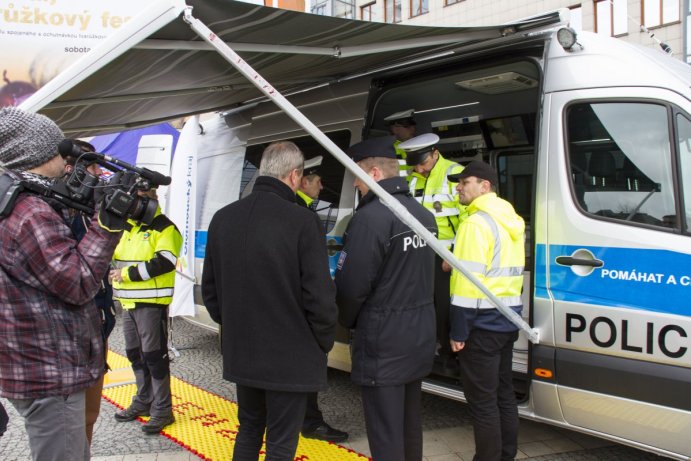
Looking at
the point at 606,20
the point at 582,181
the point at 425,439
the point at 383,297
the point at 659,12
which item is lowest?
the point at 425,439

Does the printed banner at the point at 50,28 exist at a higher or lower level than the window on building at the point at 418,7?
lower

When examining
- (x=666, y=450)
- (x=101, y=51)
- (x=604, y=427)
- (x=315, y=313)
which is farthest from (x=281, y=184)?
(x=666, y=450)

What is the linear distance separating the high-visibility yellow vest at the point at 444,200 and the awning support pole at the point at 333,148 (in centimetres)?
104

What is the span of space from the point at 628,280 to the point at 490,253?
68cm

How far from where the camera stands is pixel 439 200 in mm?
3801

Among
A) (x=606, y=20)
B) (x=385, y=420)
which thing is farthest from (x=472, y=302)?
(x=606, y=20)

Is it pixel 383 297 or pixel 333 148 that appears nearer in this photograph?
pixel 333 148

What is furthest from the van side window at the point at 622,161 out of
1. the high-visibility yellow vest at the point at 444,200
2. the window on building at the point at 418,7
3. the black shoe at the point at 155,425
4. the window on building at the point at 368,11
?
the window on building at the point at 368,11

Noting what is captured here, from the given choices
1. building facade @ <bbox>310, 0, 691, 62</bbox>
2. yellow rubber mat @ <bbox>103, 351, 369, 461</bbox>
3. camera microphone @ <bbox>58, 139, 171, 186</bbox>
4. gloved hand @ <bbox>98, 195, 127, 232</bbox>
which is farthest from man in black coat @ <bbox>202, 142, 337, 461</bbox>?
building facade @ <bbox>310, 0, 691, 62</bbox>

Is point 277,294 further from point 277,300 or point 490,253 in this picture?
point 490,253

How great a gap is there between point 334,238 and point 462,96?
2024 millimetres

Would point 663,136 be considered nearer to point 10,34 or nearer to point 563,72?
point 563,72

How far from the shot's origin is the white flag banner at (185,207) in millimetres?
5727

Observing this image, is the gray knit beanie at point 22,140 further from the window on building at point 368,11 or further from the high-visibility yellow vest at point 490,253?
the window on building at point 368,11
